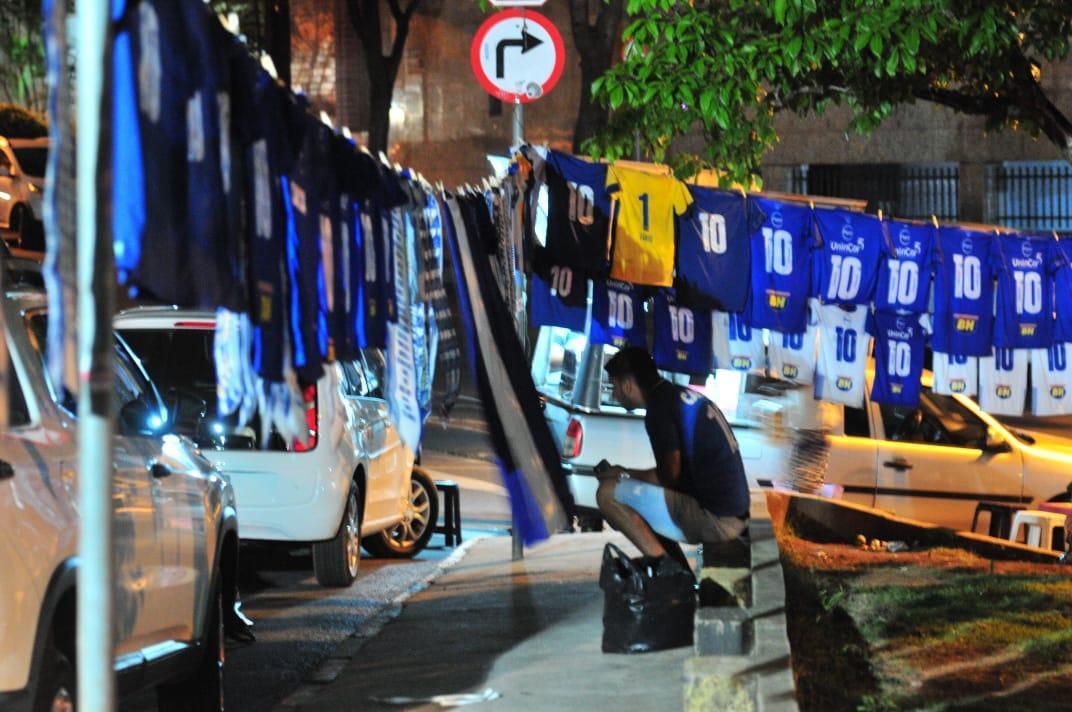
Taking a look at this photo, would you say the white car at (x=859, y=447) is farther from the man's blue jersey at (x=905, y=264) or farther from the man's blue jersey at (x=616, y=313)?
the man's blue jersey at (x=616, y=313)

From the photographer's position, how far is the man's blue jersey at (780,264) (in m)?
10.1

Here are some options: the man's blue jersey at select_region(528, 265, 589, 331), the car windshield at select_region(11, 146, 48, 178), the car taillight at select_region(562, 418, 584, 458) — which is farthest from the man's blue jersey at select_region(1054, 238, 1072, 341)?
the car windshield at select_region(11, 146, 48, 178)

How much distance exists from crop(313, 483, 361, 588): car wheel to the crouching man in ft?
8.26

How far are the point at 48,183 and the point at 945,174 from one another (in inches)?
943

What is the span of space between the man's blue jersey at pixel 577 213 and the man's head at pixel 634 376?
31.6 inches

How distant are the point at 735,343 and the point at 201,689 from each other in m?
5.09

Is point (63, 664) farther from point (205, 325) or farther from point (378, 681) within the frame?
point (205, 325)

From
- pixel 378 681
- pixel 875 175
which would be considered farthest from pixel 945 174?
pixel 378 681

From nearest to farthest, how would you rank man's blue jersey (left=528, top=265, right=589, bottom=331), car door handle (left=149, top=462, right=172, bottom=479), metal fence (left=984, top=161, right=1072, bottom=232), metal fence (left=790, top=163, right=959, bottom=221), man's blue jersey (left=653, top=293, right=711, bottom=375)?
car door handle (left=149, top=462, right=172, bottom=479)
man's blue jersey (left=528, top=265, right=589, bottom=331)
man's blue jersey (left=653, top=293, right=711, bottom=375)
metal fence (left=984, top=161, right=1072, bottom=232)
metal fence (left=790, top=163, right=959, bottom=221)

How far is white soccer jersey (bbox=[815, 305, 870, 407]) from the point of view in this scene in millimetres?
11074

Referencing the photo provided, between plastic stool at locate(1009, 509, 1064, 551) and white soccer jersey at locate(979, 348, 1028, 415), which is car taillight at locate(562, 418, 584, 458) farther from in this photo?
plastic stool at locate(1009, 509, 1064, 551)

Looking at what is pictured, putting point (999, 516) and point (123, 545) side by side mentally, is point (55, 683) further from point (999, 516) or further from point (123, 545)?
point (999, 516)

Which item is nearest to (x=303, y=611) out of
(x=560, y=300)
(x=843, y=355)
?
(x=560, y=300)

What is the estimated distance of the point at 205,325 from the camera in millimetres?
10180
